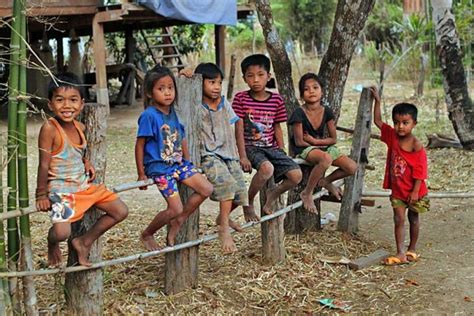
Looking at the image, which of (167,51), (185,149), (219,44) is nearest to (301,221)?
(185,149)

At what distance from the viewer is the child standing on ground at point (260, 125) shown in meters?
4.67

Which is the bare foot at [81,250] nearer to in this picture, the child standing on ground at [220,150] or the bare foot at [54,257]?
the bare foot at [54,257]

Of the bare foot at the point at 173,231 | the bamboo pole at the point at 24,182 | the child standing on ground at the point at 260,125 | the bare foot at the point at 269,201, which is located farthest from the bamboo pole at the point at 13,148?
the bare foot at the point at 269,201

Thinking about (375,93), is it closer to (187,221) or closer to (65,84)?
(187,221)

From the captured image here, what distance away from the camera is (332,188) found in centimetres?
559

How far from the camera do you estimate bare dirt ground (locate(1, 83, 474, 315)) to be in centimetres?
436

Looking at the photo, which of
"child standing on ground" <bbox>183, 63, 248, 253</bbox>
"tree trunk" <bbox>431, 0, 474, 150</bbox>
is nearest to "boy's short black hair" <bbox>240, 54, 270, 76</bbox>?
"child standing on ground" <bbox>183, 63, 248, 253</bbox>

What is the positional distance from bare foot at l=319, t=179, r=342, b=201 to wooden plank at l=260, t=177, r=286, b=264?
571 millimetres

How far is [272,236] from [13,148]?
→ 2.18 metres

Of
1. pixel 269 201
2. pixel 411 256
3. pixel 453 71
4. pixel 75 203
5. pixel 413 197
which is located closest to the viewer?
pixel 75 203

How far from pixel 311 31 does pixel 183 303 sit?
25.0m

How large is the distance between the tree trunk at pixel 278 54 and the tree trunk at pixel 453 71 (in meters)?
4.16

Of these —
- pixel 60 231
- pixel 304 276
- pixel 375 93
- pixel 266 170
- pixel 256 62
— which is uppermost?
pixel 256 62

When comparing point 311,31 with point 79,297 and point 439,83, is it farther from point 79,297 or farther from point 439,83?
point 79,297
